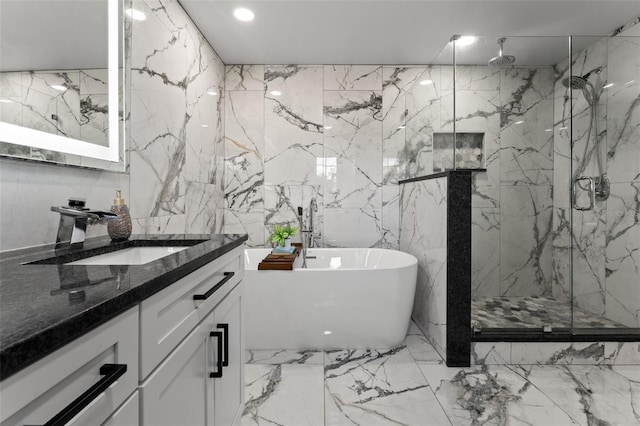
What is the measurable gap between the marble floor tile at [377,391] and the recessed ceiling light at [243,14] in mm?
2643

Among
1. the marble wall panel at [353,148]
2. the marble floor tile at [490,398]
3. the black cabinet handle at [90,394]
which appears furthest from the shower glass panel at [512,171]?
the black cabinet handle at [90,394]

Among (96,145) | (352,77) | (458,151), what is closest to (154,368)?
(96,145)

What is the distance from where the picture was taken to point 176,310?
88 centimetres

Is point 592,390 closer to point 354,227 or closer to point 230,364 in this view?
point 230,364

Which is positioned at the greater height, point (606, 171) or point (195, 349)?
point (606, 171)

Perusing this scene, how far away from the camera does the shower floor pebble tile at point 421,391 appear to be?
Answer: 179 cm

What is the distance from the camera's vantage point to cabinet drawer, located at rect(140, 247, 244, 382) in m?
0.72

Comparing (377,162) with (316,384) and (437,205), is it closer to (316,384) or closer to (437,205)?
(437,205)

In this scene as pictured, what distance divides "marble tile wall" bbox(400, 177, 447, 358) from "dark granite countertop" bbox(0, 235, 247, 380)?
6.11 ft

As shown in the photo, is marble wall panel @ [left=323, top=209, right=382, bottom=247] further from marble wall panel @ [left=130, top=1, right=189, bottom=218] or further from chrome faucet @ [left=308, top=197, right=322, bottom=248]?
marble wall panel @ [left=130, top=1, right=189, bottom=218]

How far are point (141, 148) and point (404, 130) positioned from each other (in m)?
2.52

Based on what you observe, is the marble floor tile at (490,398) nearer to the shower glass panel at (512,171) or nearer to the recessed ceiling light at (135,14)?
the shower glass panel at (512,171)

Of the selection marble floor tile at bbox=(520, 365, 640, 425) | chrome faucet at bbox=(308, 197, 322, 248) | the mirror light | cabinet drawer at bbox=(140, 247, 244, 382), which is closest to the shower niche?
chrome faucet at bbox=(308, 197, 322, 248)

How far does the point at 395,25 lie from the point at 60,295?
3.04 metres
